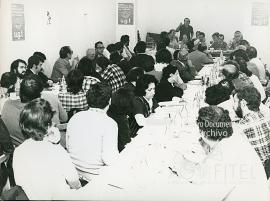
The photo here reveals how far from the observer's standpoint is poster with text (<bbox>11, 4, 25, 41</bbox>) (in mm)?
4039

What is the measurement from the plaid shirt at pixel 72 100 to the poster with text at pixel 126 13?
3.45 metres

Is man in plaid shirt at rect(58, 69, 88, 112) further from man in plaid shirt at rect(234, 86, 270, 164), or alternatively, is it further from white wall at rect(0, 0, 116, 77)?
man in plaid shirt at rect(234, 86, 270, 164)

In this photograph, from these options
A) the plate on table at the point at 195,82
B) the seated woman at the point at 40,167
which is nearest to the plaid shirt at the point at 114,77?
the plate on table at the point at 195,82

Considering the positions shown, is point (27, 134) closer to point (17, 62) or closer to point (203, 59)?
point (17, 62)

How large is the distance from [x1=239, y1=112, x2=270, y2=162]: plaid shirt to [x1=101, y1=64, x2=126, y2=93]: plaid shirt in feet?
6.66

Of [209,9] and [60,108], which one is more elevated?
[209,9]

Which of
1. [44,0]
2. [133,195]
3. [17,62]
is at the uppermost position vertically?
[44,0]

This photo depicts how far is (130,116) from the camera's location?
10.3 ft

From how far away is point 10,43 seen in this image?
160 inches

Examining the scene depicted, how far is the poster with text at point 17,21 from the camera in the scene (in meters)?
4.04

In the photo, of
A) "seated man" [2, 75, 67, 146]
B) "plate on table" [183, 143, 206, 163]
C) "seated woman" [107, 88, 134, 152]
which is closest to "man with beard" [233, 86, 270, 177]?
"plate on table" [183, 143, 206, 163]

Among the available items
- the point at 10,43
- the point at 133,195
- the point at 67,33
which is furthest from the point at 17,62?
the point at 133,195

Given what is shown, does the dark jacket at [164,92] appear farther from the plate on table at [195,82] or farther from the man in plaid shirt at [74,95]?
the plate on table at [195,82]

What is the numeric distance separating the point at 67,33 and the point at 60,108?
232 cm
